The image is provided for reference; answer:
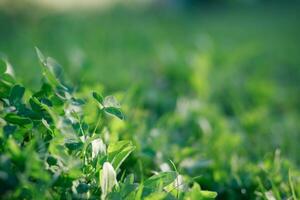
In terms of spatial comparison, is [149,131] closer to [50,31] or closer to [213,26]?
[50,31]

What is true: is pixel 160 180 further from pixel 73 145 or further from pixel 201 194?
pixel 73 145

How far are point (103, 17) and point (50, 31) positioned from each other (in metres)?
1.11

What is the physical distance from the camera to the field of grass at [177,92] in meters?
1.41

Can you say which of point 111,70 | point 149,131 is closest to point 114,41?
point 111,70

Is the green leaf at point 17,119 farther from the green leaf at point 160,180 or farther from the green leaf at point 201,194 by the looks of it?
the green leaf at point 201,194

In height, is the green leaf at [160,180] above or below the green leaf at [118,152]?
below

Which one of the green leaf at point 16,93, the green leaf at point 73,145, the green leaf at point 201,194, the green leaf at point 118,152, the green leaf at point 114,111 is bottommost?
the green leaf at point 201,194

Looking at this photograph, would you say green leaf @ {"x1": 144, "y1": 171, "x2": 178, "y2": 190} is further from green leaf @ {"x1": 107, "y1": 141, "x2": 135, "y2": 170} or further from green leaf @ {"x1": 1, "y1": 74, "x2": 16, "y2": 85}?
green leaf @ {"x1": 1, "y1": 74, "x2": 16, "y2": 85}

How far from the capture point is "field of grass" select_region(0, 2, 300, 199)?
4.62 feet

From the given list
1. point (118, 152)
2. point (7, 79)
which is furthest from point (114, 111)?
point (7, 79)

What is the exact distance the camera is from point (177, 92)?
2508mm

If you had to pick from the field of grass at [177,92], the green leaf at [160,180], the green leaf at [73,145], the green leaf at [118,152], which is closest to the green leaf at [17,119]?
the field of grass at [177,92]

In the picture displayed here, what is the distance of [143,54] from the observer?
3266mm

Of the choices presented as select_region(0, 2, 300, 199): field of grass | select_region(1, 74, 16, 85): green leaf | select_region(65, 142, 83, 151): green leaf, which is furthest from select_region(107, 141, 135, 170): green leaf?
select_region(1, 74, 16, 85): green leaf
